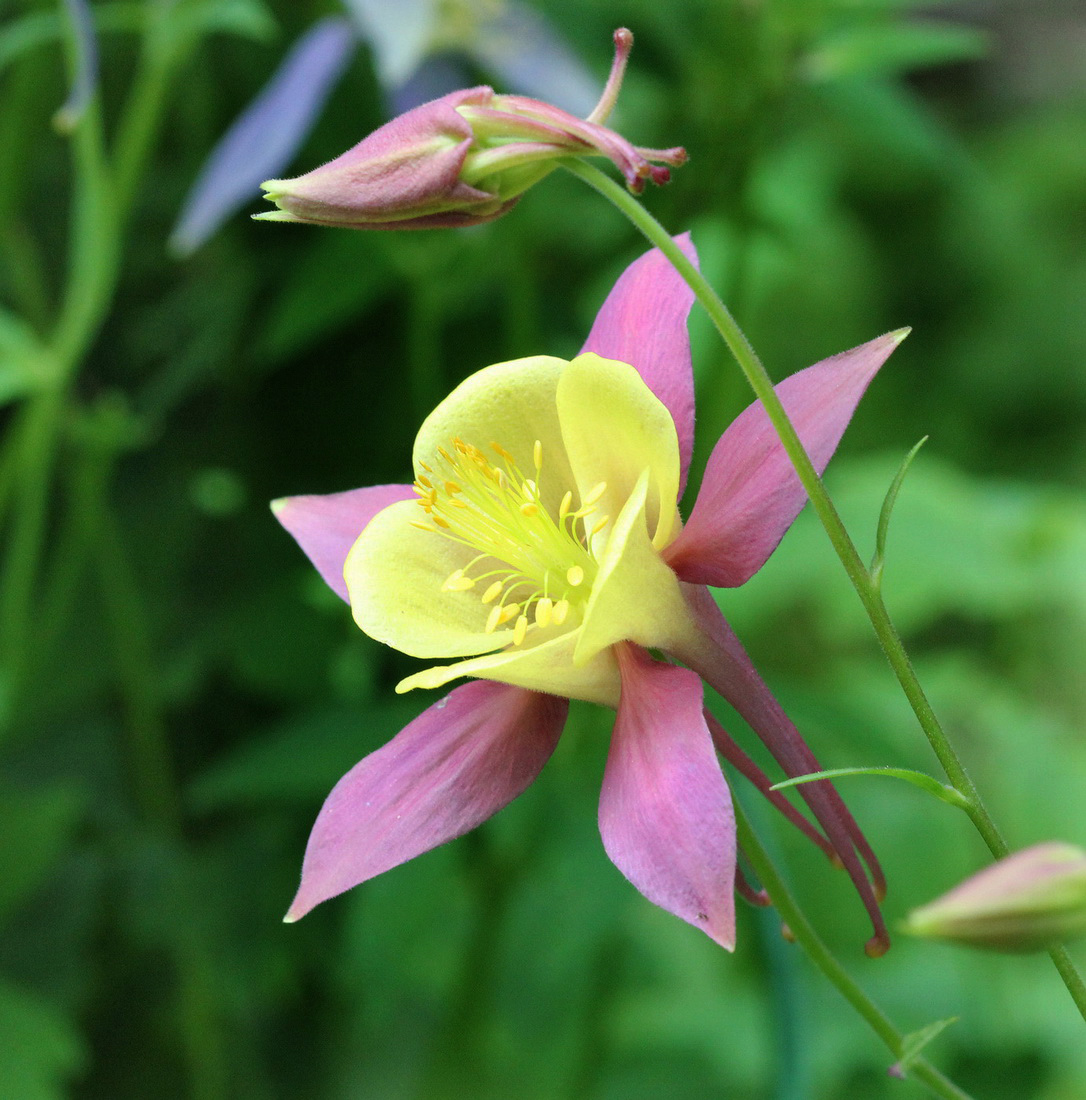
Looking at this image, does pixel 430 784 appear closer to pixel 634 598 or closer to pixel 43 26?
pixel 634 598

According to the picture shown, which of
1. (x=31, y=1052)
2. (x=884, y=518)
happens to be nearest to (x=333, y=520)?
(x=884, y=518)

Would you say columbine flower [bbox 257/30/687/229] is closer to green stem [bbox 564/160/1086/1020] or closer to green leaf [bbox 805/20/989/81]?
green stem [bbox 564/160/1086/1020]

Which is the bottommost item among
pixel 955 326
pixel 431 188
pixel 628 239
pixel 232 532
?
pixel 955 326

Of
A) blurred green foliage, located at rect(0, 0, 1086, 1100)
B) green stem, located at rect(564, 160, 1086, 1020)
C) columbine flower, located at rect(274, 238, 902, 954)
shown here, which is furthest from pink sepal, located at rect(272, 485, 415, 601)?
blurred green foliage, located at rect(0, 0, 1086, 1100)

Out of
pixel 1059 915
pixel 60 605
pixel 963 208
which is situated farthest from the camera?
pixel 963 208

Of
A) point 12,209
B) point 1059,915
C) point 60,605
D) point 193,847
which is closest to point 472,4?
point 12,209

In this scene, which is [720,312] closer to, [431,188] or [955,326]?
[431,188]

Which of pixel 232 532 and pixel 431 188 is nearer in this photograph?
pixel 431 188
